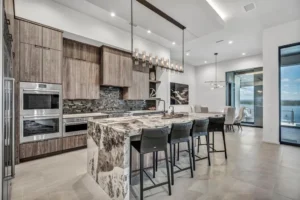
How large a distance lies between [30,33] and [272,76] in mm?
6707

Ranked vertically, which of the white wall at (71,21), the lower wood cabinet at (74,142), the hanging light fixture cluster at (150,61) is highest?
the white wall at (71,21)

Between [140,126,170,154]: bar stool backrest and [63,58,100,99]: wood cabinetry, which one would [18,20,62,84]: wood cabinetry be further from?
[140,126,170,154]: bar stool backrest

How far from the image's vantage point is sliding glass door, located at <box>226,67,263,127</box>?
25.5ft

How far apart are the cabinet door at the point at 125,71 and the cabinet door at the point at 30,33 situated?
2285mm

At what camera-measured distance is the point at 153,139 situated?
216 centimetres

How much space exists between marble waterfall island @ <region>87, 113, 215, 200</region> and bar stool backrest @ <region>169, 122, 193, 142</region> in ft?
1.43

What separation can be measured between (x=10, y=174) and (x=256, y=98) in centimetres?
947

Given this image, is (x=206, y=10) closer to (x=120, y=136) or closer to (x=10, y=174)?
(x=120, y=136)

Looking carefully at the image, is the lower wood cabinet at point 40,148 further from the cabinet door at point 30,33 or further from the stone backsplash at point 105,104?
the cabinet door at point 30,33

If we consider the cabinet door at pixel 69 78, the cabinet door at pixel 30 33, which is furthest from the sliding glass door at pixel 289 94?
the cabinet door at pixel 30 33

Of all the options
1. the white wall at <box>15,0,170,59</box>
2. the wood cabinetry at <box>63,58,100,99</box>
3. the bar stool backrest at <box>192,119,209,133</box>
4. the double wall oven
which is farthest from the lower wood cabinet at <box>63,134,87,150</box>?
the bar stool backrest at <box>192,119,209,133</box>

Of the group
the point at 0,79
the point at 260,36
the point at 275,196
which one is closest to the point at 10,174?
the point at 0,79

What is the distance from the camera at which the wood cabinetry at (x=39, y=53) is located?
3275 millimetres

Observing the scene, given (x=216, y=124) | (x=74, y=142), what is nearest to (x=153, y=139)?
(x=216, y=124)
